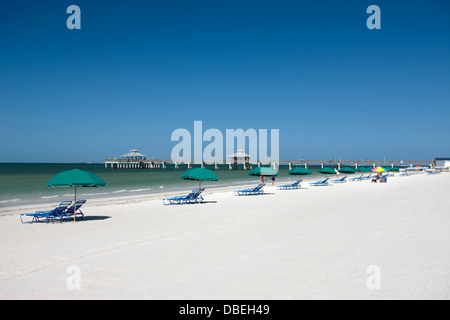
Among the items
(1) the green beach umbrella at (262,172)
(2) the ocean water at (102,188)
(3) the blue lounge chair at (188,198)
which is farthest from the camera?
(2) the ocean water at (102,188)

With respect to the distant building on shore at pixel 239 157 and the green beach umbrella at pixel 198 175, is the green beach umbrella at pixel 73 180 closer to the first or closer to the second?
the green beach umbrella at pixel 198 175

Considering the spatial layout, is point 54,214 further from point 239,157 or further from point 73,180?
point 239,157

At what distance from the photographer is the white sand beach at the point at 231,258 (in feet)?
13.5

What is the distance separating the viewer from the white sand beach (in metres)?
4.12

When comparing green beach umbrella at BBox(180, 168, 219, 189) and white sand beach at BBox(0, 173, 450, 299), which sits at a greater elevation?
green beach umbrella at BBox(180, 168, 219, 189)

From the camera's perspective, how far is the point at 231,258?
554 cm

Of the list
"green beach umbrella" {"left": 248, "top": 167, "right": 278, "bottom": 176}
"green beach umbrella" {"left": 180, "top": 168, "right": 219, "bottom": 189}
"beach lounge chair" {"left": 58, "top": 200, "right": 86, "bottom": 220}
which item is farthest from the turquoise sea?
"green beach umbrella" {"left": 180, "top": 168, "right": 219, "bottom": 189}

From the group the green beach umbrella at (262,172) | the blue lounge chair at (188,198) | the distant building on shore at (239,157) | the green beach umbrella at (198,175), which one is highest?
the green beach umbrella at (198,175)

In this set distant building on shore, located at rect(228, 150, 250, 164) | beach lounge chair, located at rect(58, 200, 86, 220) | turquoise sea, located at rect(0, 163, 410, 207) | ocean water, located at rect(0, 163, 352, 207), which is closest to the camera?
beach lounge chair, located at rect(58, 200, 86, 220)

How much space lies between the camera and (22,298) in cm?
391

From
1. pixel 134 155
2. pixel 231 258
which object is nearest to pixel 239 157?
pixel 134 155

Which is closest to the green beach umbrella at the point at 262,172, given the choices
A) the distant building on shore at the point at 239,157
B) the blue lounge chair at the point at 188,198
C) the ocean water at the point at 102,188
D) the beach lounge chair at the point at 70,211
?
the blue lounge chair at the point at 188,198

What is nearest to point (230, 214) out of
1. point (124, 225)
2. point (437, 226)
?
point (124, 225)

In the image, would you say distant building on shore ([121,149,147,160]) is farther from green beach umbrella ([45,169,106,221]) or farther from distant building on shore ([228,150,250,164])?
green beach umbrella ([45,169,106,221])
